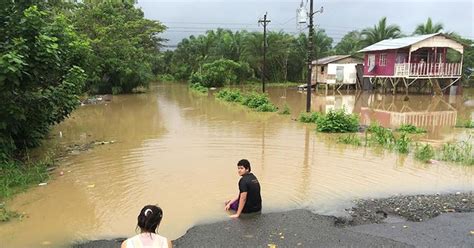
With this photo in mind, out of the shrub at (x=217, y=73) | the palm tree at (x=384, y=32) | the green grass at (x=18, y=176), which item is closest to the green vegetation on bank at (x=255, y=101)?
the green grass at (x=18, y=176)

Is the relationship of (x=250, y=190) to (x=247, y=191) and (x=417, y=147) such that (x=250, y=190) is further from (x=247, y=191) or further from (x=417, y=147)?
(x=417, y=147)

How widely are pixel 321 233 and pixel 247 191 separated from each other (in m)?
1.29

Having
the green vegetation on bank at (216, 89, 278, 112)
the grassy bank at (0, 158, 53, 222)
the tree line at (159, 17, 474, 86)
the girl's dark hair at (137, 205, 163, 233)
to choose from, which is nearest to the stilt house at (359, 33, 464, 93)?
the tree line at (159, 17, 474, 86)

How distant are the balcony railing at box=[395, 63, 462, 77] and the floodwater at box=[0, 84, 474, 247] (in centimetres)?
1554

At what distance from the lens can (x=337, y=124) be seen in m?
15.0

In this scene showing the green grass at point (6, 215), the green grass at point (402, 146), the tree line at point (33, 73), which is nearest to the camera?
the green grass at point (6, 215)

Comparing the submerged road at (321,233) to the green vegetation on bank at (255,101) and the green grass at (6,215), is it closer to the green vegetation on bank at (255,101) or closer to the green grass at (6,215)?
the green grass at (6,215)

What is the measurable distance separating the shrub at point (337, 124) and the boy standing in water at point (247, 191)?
894 centimetres

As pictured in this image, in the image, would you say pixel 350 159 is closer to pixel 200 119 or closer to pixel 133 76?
pixel 200 119

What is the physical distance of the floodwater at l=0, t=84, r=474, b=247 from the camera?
262 inches

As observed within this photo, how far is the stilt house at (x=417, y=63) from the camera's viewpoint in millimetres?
31656

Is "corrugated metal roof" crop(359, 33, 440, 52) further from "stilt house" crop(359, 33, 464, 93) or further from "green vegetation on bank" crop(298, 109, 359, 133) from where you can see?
"green vegetation on bank" crop(298, 109, 359, 133)

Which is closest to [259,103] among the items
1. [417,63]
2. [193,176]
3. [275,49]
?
[193,176]

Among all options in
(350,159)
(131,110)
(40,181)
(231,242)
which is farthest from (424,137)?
(131,110)
